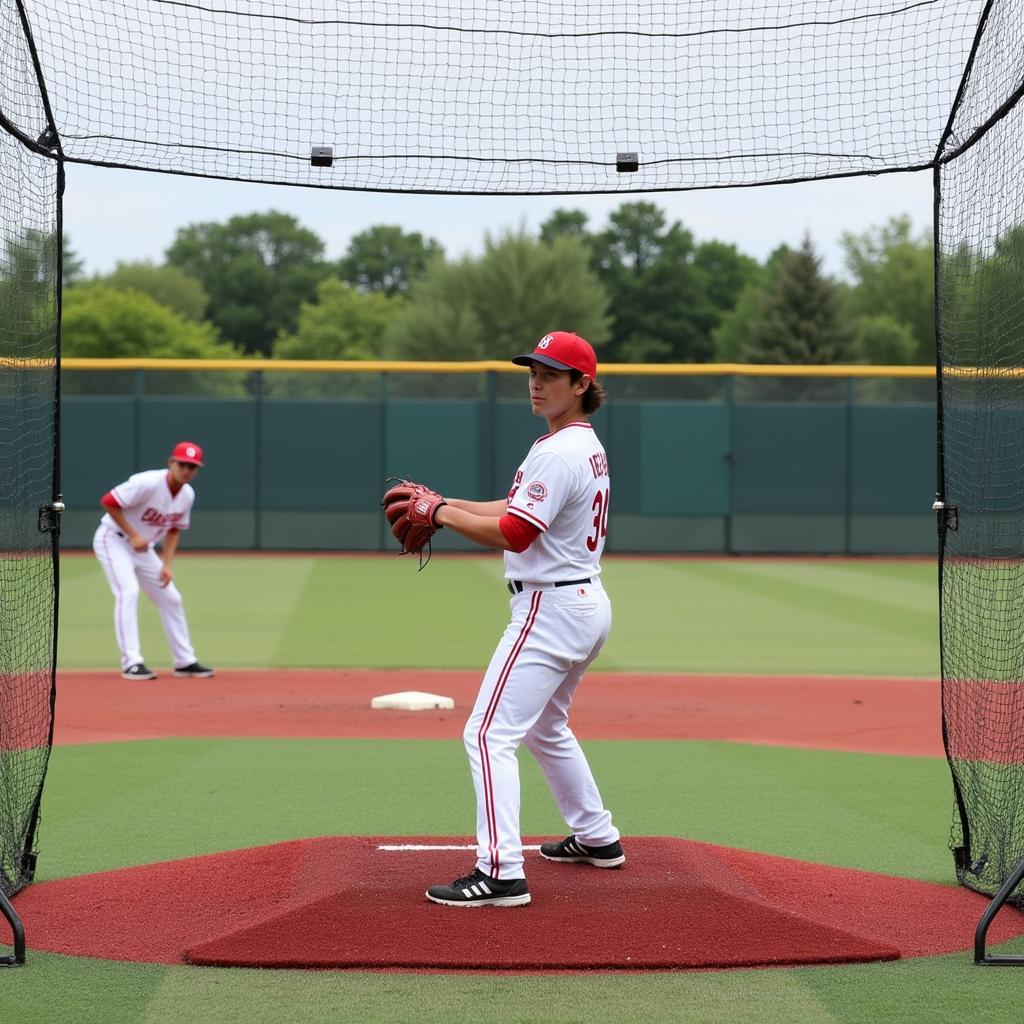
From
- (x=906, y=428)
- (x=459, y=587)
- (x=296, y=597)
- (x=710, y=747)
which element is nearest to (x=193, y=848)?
(x=710, y=747)

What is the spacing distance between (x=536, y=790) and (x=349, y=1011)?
3.94 m

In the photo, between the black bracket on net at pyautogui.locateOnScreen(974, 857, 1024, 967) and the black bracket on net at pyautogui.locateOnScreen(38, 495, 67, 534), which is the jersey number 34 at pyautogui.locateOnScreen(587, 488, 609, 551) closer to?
the black bracket on net at pyautogui.locateOnScreen(974, 857, 1024, 967)

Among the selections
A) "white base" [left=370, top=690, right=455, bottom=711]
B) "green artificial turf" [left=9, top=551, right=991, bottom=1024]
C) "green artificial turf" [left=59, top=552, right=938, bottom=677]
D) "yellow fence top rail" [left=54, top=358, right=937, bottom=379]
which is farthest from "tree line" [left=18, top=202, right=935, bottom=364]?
"white base" [left=370, top=690, right=455, bottom=711]

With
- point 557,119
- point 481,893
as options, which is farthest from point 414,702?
point 481,893

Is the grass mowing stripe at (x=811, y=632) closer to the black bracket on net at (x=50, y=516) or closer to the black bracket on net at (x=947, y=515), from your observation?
the black bracket on net at (x=947, y=515)

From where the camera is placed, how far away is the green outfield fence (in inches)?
1126

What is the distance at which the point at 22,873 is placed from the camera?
620 cm

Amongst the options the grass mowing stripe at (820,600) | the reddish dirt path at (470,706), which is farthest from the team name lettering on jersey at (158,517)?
the grass mowing stripe at (820,600)

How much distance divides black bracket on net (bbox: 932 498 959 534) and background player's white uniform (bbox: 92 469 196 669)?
25.6 feet

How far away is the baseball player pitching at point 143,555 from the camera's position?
42.1 ft

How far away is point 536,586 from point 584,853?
119 centimetres

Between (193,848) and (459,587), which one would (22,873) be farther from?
(459,587)

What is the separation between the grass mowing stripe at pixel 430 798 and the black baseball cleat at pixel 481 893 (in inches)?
21.9

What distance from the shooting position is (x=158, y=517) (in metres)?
13.0
